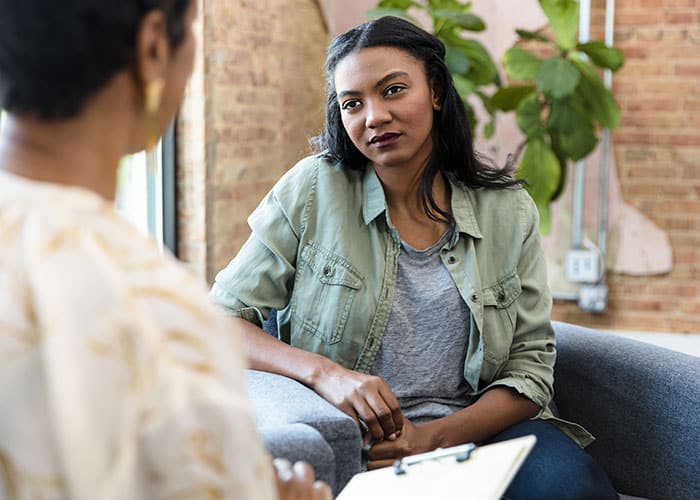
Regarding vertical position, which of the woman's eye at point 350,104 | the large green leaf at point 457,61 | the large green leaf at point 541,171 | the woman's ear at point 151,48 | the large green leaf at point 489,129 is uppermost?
the woman's ear at point 151,48

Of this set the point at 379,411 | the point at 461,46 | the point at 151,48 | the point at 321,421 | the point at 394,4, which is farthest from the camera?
the point at 394,4

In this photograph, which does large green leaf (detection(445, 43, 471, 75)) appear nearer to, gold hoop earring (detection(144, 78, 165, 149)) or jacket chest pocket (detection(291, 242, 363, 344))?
jacket chest pocket (detection(291, 242, 363, 344))

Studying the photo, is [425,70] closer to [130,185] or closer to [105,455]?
[105,455]

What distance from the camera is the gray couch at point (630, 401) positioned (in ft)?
6.41

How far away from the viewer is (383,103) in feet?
6.45

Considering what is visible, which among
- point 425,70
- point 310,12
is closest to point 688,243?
point 310,12

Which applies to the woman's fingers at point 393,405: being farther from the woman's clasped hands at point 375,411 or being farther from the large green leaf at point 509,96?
the large green leaf at point 509,96

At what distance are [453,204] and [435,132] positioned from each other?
6.5 inches

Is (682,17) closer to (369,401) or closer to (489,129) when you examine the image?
(489,129)

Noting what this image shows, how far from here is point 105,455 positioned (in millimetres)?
761

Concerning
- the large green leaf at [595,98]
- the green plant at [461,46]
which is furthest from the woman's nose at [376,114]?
the large green leaf at [595,98]

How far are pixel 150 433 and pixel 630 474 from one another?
1516mm

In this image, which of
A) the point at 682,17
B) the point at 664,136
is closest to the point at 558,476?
the point at 664,136

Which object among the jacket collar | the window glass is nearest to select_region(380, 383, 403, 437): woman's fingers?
the jacket collar
